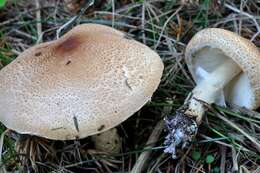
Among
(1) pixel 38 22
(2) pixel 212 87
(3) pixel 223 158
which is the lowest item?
(3) pixel 223 158

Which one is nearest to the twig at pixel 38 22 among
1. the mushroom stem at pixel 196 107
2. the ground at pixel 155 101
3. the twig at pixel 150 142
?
the ground at pixel 155 101

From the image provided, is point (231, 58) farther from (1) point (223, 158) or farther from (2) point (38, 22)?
(2) point (38, 22)

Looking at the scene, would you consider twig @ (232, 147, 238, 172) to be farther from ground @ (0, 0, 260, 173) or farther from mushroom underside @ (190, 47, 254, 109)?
mushroom underside @ (190, 47, 254, 109)

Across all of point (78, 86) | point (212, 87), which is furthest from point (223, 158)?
point (78, 86)

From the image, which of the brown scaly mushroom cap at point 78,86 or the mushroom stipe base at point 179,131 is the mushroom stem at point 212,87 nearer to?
the mushroom stipe base at point 179,131

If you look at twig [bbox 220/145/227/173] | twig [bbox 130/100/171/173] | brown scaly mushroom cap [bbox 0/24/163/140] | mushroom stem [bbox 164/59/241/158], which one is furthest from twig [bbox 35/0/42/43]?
twig [bbox 220/145/227/173]

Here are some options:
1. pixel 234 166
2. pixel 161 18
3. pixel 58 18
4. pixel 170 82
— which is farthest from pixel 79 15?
pixel 234 166

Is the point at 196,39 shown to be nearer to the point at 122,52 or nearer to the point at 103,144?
the point at 122,52
